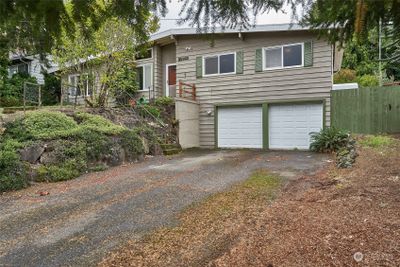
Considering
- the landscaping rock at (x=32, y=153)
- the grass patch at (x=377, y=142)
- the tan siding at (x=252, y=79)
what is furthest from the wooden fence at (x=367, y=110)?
the landscaping rock at (x=32, y=153)

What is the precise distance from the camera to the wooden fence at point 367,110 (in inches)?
480

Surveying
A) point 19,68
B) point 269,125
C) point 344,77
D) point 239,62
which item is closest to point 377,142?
point 269,125

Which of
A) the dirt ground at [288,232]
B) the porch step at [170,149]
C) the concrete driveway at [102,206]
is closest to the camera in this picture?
the dirt ground at [288,232]

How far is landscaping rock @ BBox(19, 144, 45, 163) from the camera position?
333 inches

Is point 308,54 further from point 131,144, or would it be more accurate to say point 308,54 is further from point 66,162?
point 66,162

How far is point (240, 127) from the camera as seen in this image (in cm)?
1455

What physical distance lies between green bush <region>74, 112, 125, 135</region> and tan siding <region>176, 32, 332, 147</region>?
14.4ft

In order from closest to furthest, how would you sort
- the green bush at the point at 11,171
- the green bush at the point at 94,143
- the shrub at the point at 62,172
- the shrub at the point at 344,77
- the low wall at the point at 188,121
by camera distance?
the green bush at the point at 11,171
the shrub at the point at 62,172
the green bush at the point at 94,143
the low wall at the point at 188,121
the shrub at the point at 344,77

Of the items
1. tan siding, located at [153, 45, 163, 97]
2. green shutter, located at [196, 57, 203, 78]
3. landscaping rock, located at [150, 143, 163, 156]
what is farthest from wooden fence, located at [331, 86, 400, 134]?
tan siding, located at [153, 45, 163, 97]

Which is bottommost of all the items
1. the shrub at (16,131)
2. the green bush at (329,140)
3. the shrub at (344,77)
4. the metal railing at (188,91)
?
the green bush at (329,140)

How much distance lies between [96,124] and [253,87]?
6.36 meters

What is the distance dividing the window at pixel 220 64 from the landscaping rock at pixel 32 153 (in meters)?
8.06

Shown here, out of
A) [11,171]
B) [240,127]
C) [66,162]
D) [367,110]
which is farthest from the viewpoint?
[240,127]

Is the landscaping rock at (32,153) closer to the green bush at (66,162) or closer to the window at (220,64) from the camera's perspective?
the green bush at (66,162)
